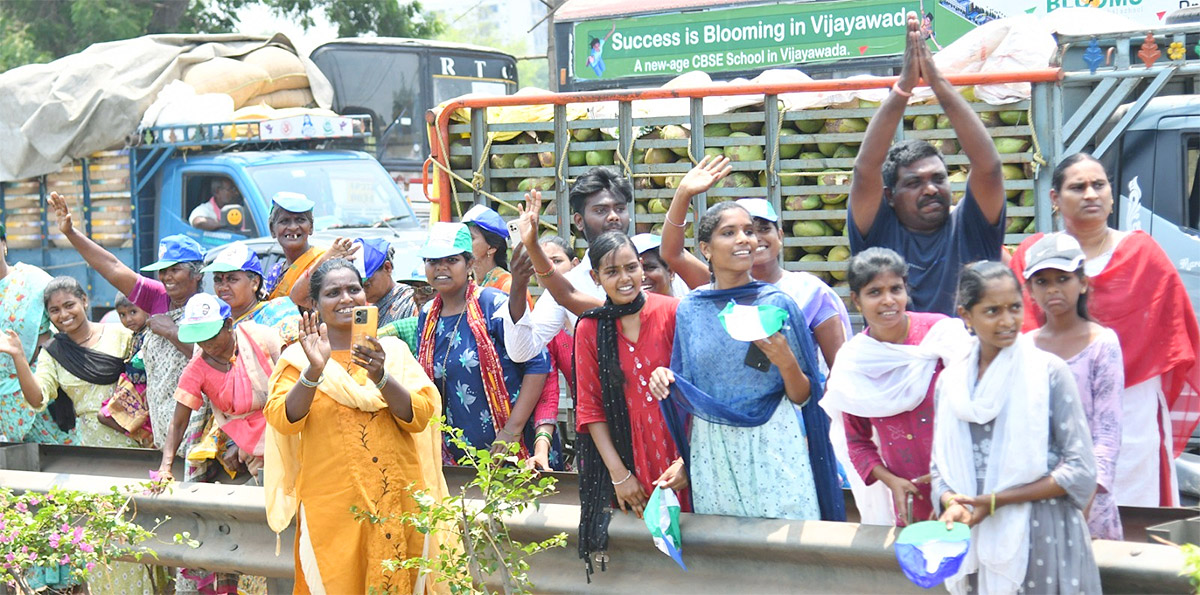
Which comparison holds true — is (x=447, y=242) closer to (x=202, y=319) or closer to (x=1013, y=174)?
(x=202, y=319)

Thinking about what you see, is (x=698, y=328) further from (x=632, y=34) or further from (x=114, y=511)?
(x=632, y=34)

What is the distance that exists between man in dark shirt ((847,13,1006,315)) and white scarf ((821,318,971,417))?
0.63 metres

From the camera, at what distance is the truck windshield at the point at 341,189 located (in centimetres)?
1067

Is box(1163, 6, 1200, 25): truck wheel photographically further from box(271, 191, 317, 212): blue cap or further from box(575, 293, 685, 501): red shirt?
box(271, 191, 317, 212): blue cap

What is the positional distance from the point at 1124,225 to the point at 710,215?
3.94 metres

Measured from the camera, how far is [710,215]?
4.10 meters

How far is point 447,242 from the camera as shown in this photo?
4.86m

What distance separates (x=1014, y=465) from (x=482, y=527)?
152 centimetres

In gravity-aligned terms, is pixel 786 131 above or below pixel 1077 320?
above

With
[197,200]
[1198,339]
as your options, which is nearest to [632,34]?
[197,200]

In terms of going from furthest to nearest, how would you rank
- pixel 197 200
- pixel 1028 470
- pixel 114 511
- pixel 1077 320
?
pixel 197 200 → pixel 114 511 → pixel 1077 320 → pixel 1028 470

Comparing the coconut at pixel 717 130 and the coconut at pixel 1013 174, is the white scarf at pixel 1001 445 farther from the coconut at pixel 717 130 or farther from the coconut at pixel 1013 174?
the coconut at pixel 717 130

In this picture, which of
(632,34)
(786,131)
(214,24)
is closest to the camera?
(786,131)

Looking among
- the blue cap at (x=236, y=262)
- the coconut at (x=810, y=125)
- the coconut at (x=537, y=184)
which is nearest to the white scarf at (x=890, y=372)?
the blue cap at (x=236, y=262)
